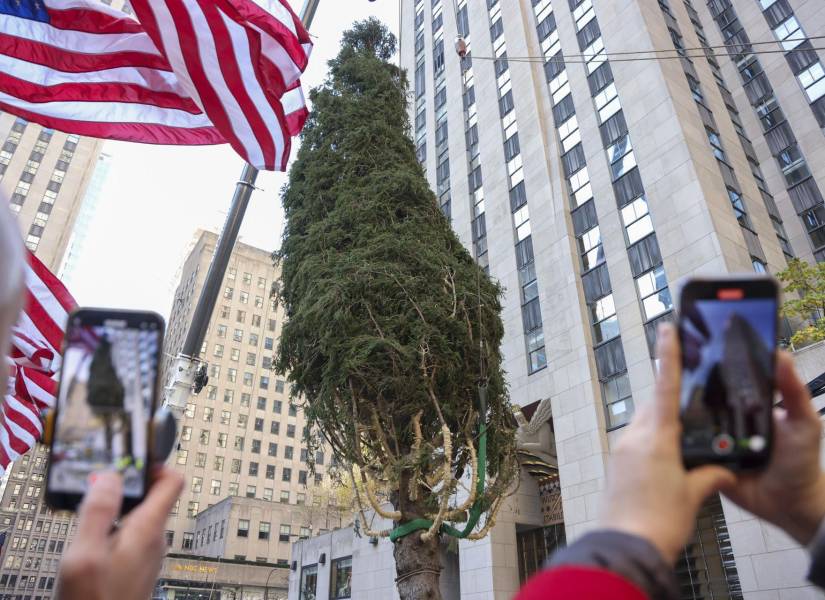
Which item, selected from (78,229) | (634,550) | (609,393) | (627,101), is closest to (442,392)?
(634,550)

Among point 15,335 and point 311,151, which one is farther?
point 311,151

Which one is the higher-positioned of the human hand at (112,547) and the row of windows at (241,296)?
the row of windows at (241,296)

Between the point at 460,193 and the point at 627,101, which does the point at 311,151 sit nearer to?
the point at 627,101

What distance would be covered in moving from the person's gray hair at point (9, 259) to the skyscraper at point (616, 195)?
19.2 metres

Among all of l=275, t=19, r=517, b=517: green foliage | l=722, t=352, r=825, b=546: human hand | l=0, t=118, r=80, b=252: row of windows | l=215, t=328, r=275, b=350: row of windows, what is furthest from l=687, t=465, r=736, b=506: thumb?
l=0, t=118, r=80, b=252: row of windows

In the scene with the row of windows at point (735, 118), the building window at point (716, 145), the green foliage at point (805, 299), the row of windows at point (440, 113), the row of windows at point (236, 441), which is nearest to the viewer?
the green foliage at point (805, 299)

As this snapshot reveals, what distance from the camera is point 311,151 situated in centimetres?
1742

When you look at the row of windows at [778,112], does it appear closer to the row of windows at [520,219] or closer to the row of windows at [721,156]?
the row of windows at [721,156]

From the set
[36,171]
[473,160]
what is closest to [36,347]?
[473,160]

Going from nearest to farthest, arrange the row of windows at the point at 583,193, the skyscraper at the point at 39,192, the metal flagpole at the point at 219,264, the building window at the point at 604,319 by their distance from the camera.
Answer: the metal flagpole at the point at 219,264
the building window at the point at 604,319
the row of windows at the point at 583,193
the skyscraper at the point at 39,192

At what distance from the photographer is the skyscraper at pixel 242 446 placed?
72.0m

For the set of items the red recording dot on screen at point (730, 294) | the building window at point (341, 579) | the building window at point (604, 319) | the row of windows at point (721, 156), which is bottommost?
the red recording dot on screen at point (730, 294)

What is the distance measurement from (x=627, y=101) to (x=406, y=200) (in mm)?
21043

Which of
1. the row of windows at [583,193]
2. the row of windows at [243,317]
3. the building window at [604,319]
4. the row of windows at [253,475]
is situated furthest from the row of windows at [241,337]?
the building window at [604,319]
